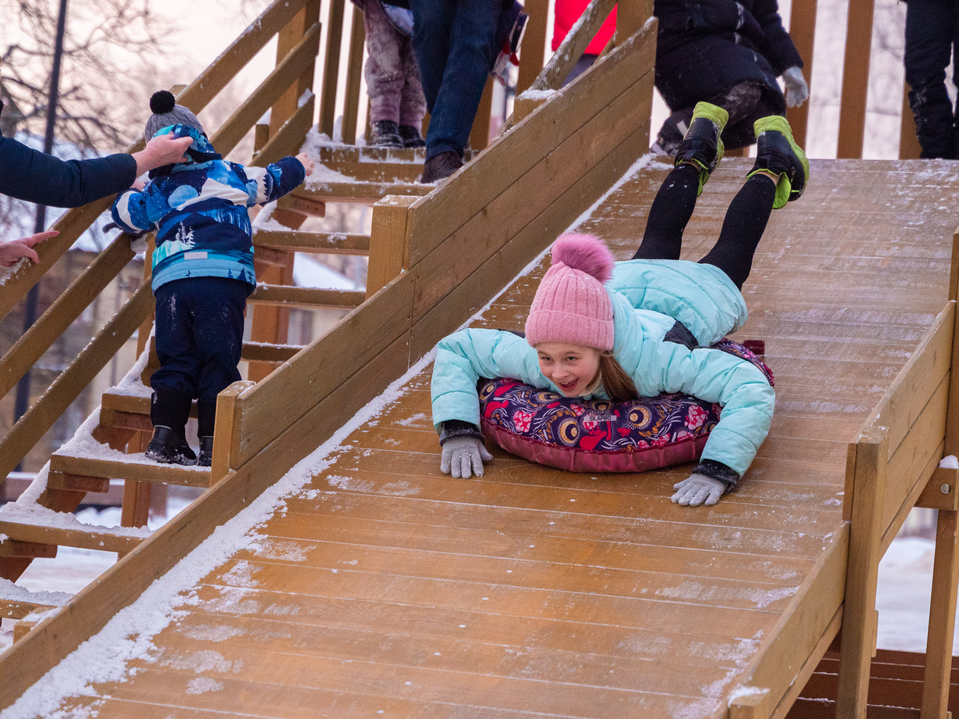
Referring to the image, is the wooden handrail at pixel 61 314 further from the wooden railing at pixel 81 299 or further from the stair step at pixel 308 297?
the stair step at pixel 308 297

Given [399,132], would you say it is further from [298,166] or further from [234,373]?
[234,373]

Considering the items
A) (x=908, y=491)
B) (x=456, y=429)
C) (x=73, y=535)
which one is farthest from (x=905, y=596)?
(x=73, y=535)

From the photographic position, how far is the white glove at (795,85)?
5062mm

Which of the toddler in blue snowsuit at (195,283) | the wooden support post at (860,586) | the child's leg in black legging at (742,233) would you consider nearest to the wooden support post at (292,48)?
the toddler in blue snowsuit at (195,283)

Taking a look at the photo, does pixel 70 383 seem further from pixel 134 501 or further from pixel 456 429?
pixel 456 429

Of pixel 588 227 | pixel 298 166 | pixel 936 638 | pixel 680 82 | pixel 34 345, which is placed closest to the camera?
pixel 936 638

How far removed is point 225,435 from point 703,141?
2068mm

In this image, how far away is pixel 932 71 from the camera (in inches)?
200

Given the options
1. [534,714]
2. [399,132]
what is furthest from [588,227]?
[534,714]

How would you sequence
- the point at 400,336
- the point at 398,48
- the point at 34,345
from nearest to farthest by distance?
the point at 400,336, the point at 34,345, the point at 398,48

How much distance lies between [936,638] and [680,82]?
2.88m

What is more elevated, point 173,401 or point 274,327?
point 274,327

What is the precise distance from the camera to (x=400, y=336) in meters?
3.20

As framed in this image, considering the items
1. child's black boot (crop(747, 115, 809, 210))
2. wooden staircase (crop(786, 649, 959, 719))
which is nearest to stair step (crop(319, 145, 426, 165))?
child's black boot (crop(747, 115, 809, 210))
